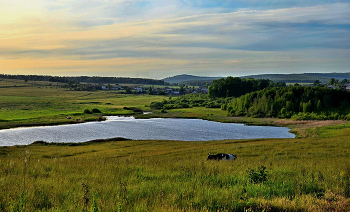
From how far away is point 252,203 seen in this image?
7031 mm

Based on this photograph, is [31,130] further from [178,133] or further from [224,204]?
[224,204]

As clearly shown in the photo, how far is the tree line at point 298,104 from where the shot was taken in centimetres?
10169

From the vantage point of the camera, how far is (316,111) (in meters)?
104

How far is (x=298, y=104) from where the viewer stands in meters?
110

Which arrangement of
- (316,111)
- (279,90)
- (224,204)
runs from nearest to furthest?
(224,204) → (316,111) → (279,90)

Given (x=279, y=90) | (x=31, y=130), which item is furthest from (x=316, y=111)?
(x=31, y=130)

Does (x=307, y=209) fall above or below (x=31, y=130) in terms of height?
above

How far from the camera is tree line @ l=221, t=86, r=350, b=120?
102 meters

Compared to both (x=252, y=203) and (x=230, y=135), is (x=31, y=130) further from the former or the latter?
(x=252, y=203)

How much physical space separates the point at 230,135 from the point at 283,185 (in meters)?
63.5

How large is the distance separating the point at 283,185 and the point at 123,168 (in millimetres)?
6471

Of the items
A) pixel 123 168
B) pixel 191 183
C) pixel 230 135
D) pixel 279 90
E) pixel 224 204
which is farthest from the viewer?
pixel 279 90

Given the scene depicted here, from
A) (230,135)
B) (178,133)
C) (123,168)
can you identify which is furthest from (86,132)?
(123,168)

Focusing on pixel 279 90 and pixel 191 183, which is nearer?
pixel 191 183
